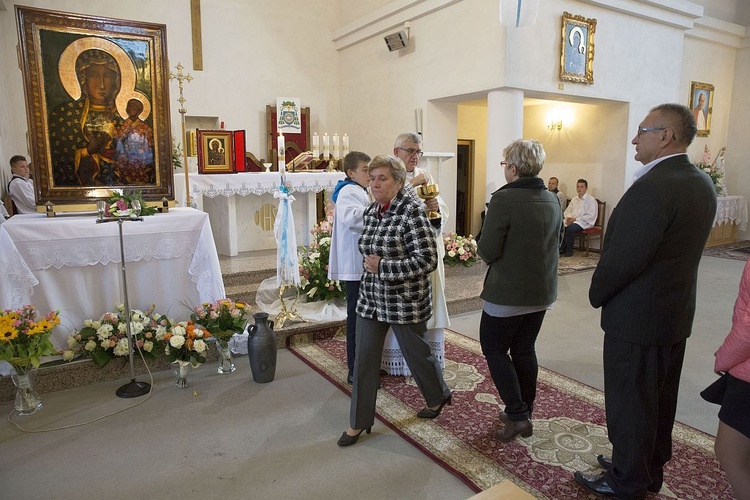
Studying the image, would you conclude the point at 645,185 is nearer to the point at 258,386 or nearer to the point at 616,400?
the point at 616,400

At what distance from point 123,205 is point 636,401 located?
Answer: 3515 mm

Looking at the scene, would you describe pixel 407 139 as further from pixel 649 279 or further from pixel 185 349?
pixel 185 349

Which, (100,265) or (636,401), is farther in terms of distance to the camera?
(100,265)

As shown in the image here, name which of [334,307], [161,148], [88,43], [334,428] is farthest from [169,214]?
[334,428]

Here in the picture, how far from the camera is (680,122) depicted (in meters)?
1.98

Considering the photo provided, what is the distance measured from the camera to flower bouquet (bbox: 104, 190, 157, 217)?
11.6 feet

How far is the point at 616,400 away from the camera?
7.10ft

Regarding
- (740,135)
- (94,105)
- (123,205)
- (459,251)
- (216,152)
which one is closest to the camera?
(123,205)

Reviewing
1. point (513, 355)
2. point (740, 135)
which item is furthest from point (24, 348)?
point (740, 135)

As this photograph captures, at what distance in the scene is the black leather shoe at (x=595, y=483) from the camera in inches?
92.4

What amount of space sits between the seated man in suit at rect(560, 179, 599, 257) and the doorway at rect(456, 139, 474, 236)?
223 centimetres

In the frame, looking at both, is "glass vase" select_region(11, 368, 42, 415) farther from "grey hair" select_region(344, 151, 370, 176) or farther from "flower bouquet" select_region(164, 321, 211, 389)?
"grey hair" select_region(344, 151, 370, 176)

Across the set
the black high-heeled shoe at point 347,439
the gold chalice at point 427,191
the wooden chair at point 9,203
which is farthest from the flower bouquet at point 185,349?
the wooden chair at point 9,203

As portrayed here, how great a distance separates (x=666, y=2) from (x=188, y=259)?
8.97 metres
